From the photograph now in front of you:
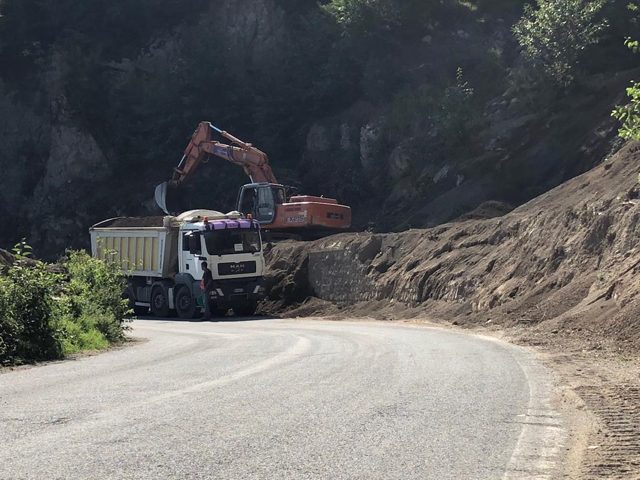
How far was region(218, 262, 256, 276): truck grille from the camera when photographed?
116 ft

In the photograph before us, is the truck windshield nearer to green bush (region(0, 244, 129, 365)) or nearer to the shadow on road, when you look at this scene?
the shadow on road

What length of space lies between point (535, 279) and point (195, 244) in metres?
12.8

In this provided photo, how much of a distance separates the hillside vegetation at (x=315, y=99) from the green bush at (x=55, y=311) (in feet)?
64.5

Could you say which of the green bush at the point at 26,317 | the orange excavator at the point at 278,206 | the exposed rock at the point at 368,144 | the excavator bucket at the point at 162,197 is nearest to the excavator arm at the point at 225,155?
the orange excavator at the point at 278,206

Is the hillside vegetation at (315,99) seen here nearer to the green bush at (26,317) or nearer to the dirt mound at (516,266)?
the dirt mound at (516,266)

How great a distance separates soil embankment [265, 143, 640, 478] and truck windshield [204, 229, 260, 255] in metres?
3.43

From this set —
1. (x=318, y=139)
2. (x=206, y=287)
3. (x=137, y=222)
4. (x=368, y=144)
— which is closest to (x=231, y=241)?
(x=206, y=287)

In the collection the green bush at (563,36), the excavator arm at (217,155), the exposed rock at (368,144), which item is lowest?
the excavator arm at (217,155)

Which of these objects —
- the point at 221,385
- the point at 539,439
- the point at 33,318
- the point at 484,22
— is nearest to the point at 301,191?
the point at 484,22

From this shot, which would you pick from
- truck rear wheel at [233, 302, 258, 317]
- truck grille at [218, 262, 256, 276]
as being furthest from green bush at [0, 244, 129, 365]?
truck rear wheel at [233, 302, 258, 317]

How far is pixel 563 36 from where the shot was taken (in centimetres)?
4459

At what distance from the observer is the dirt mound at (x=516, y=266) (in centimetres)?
2395

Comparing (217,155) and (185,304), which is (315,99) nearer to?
(217,155)

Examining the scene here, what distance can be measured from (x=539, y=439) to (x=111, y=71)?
60618 mm
